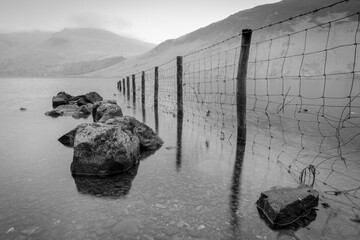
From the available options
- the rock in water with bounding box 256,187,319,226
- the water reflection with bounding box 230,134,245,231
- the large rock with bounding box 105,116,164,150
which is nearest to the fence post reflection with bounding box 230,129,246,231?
the water reflection with bounding box 230,134,245,231

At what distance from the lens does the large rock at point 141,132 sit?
20.2ft

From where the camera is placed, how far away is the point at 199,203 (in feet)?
11.6

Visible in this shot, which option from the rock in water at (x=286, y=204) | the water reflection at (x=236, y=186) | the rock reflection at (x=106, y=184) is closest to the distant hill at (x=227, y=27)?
the water reflection at (x=236, y=186)

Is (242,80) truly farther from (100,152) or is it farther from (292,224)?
(292,224)

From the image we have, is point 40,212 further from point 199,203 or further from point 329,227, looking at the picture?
point 329,227

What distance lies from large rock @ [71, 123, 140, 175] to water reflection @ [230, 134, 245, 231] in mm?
2090

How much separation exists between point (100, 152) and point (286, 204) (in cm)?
328

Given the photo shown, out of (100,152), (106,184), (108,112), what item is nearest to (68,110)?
(108,112)

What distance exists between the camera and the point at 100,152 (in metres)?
4.62

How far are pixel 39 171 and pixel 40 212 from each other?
1.65 meters

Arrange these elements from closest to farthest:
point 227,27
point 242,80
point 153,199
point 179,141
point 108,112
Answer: point 153,199, point 242,80, point 179,141, point 108,112, point 227,27

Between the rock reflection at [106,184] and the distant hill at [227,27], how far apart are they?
142 metres

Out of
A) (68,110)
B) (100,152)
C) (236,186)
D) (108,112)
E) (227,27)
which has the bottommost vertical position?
(236,186)

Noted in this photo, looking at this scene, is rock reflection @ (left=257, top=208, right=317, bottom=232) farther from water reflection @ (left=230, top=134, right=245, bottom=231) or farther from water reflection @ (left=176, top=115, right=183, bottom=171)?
water reflection @ (left=176, top=115, right=183, bottom=171)
